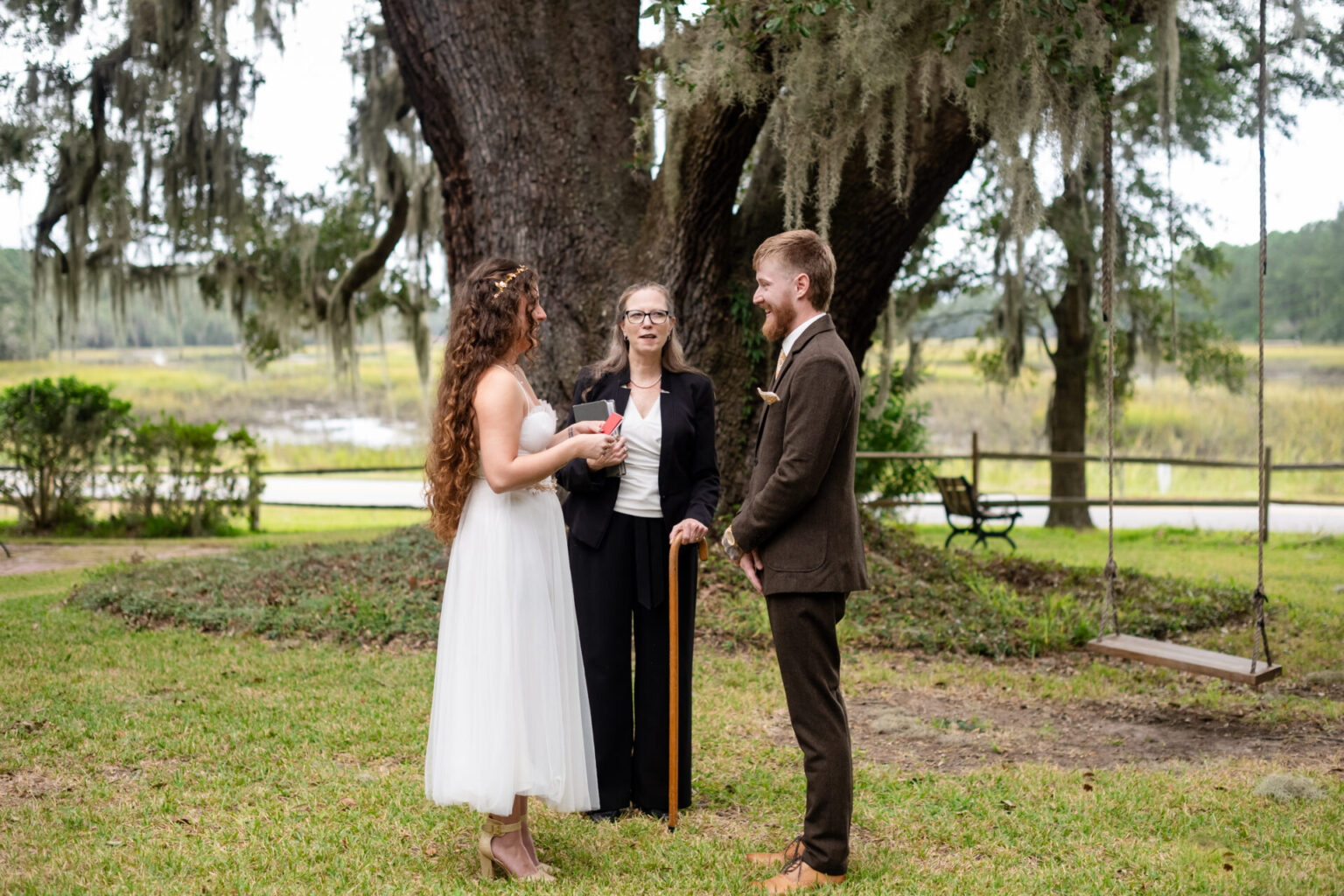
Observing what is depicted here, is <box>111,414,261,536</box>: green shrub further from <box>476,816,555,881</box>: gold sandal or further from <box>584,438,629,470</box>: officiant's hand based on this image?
<box>476,816,555,881</box>: gold sandal

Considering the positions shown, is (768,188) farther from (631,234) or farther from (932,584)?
(932,584)

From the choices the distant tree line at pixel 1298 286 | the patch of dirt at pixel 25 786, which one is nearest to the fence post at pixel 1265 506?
the patch of dirt at pixel 25 786

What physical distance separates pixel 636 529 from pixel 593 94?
13.5 ft

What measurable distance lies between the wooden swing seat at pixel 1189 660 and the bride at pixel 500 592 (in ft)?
8.73

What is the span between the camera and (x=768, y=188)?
708 centimetres

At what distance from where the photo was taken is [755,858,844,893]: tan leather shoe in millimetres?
2900

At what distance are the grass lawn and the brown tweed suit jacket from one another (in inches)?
34.7

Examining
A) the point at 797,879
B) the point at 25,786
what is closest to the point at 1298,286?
the point at 797,879

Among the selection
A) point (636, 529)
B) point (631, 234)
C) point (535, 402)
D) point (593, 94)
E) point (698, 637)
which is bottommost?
point (698, 637)

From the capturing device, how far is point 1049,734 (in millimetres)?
4586

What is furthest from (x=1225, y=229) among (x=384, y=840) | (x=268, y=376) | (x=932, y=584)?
(x=268, y=376)

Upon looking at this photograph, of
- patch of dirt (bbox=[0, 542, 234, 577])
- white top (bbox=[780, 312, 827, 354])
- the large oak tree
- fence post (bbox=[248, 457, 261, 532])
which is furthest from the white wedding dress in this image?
fence post (bbox=[248, 457, 261, 532])

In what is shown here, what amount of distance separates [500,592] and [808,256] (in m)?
1.22


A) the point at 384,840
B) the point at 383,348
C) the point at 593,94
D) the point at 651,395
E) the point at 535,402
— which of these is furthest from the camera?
the point at 383,348
